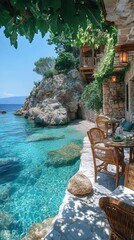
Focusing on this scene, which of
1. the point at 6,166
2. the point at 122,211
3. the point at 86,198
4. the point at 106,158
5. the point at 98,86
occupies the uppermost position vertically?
the point at 98,86

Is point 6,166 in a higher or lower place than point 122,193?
lower

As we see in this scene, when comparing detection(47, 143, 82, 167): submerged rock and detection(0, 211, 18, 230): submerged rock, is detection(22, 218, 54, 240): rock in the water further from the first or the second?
detection(47, 143, 82, 167): submerged rock

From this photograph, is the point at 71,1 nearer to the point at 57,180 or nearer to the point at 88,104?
the point at 57,180

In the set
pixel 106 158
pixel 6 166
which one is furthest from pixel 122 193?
Result: pixel 6 166

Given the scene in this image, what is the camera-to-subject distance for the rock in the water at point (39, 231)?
10.8 feet

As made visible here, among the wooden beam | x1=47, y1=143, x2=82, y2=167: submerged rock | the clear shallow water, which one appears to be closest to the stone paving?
the clear shallow water

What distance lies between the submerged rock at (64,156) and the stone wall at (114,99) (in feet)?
14.0

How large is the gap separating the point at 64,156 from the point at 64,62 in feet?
50.6

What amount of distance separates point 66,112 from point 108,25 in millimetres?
16204

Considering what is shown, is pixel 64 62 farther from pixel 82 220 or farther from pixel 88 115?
pixel 82 220

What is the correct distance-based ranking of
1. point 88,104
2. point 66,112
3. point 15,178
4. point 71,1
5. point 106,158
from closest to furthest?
point 71,1 → point 106,158 → point 15,178 → point 88,104 → point 66,112

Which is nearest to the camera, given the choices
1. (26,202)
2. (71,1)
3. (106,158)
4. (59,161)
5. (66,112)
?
(71,1)

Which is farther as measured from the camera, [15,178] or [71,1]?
[15,178]

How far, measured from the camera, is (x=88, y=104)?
13898 mm
